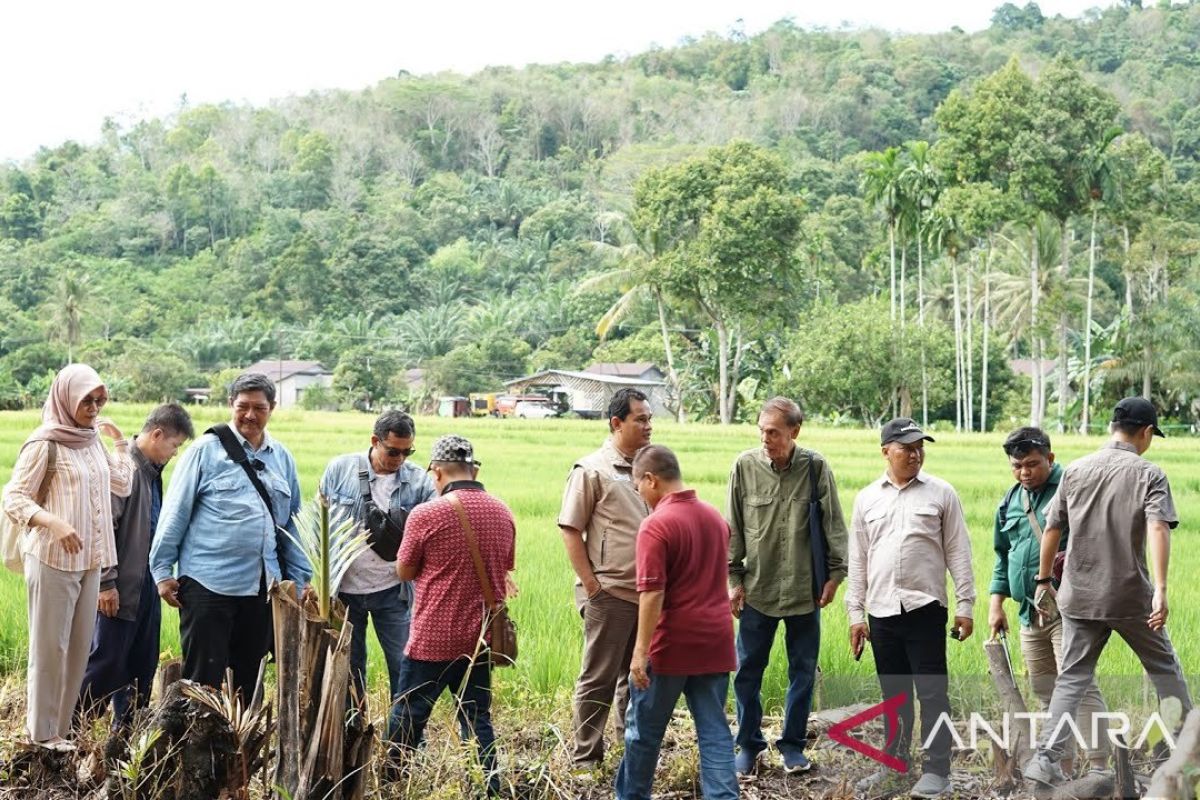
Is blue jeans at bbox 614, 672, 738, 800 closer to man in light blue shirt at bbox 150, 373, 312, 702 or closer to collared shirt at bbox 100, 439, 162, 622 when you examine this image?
man in light blue shirt at bbox 150, 373, 312, 702

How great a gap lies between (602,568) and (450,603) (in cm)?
74

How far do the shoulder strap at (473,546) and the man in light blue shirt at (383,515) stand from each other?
0.86 meters

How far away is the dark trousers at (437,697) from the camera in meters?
5.00

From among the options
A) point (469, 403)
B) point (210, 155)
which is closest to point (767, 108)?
point (210, 155)

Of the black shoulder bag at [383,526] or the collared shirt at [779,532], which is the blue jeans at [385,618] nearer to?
the black shoulder bag at [383,526]

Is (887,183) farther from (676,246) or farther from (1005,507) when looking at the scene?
(1005,507)

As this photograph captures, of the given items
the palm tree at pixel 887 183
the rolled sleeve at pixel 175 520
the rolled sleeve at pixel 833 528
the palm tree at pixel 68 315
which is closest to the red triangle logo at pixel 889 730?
the rolled sleeve at pixel 833 528

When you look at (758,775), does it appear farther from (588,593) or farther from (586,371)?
(586,371)

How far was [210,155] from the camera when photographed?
10412 cm

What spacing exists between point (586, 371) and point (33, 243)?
126ft

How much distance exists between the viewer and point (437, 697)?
5035 millimetres

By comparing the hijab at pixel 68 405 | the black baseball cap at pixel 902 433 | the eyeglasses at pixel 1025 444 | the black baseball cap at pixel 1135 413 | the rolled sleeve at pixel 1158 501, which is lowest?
the rolled sleeve at pixel 1158 501

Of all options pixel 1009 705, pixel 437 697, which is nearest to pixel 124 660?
pixel 437 697

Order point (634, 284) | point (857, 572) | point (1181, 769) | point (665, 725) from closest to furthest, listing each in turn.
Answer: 1. point (1181, 769)
2. point (665, 725)
3. point (857, 572)
4. point (634, 284)
